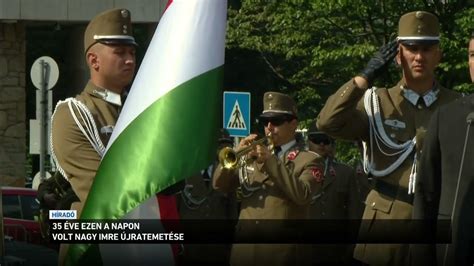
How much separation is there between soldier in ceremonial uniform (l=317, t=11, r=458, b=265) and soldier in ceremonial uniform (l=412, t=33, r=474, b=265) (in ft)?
4.21

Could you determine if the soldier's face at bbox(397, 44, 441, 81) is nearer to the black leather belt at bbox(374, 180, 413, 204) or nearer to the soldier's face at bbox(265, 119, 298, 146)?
the black leather belt at bbox(374, 180, 413, 204)

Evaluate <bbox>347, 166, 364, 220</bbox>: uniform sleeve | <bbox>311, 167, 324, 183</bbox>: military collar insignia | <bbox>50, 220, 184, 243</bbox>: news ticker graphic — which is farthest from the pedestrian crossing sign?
<bbox>50, 220, 184, 243</bbox>: news ticker graphic

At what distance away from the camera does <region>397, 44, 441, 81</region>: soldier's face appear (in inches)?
272

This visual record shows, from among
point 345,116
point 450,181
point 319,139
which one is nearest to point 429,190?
point 450,181

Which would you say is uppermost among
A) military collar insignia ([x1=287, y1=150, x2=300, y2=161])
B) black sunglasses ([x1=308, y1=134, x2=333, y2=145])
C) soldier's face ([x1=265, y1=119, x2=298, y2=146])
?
soldier's face ([x1=265, y1=119, x2=298, y2=146])

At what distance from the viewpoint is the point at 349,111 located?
6879 millimetres

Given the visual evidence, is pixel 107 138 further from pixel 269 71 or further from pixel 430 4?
pixel 269 71

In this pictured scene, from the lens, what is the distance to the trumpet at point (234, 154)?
7.81m

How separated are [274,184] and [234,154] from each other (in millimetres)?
250

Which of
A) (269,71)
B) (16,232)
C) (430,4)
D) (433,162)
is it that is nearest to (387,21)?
(430,4)

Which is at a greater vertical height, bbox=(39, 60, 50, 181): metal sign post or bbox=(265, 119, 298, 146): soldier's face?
bbox=(265, 119, 298, 146): soldier's face

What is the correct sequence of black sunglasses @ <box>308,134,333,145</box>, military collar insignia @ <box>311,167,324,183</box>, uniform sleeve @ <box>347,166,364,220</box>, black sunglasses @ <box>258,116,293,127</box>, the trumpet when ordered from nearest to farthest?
the trumpet
military collar insignia @ <box>311,167,324,183</box>
black sunglasses @ <box>258,116,293,127</box>
uniform sleeve @ <box>347,166,364,220</box>
black sunglasses @ <box>308,134,333,145</box>

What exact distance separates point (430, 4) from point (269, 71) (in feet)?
22.2

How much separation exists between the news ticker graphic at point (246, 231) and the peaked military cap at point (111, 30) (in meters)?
0.78
